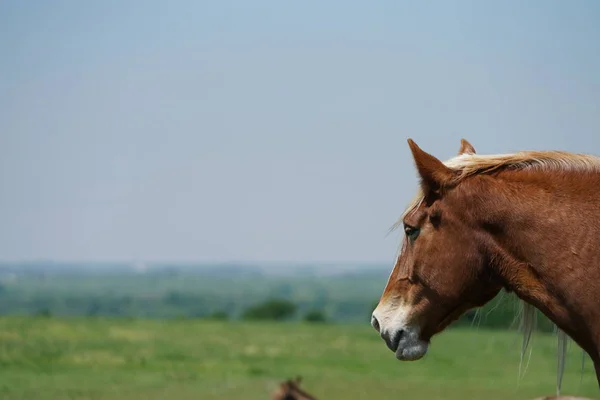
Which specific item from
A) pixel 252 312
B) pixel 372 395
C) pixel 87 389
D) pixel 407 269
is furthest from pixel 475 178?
pixel 252 312

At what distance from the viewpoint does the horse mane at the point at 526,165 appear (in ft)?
12.6

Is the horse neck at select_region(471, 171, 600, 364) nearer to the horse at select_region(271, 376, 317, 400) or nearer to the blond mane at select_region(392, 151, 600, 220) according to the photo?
the blond mane at select_region(392, 151, 600, 220)

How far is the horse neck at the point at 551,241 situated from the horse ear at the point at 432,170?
132 mm

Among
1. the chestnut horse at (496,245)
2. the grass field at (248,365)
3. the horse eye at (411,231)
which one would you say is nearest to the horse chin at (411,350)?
the chestnut horse at (496,245)

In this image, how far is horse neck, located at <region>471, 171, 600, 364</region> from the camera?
3604mm

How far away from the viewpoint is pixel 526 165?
3.92 metres

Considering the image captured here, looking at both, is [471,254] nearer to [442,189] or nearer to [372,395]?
[442,189]

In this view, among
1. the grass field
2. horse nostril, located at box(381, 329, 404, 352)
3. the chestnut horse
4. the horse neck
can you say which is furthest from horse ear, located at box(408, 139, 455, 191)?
the grass field

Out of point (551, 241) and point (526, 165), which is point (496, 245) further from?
point (526, 165)

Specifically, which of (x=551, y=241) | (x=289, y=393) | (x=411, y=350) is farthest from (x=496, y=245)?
(x=289, y=393)

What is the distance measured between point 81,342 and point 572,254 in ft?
67.8

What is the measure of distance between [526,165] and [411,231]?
0.55 meters

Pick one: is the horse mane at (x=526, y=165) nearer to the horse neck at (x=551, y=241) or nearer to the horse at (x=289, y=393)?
the horse neck at (x=551, y=241)

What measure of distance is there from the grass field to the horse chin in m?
9.24
